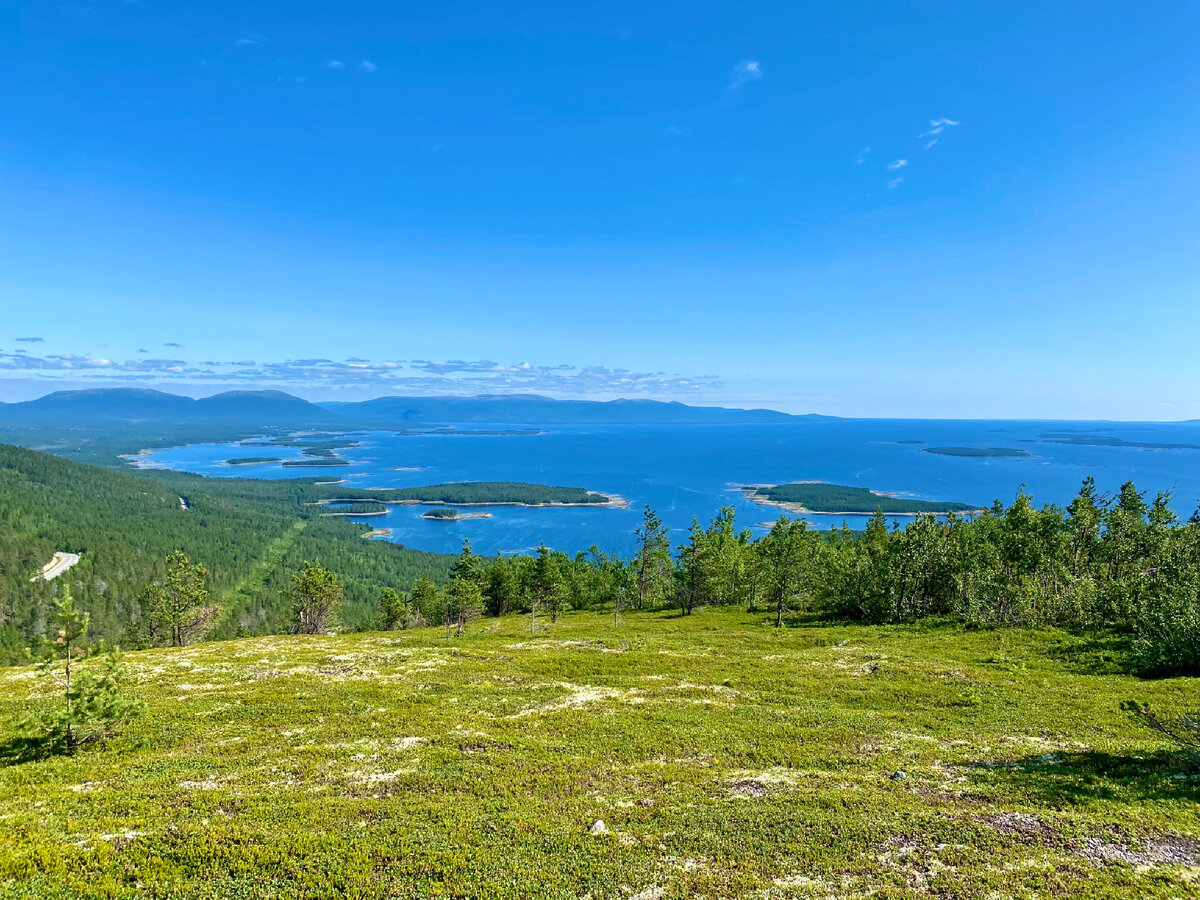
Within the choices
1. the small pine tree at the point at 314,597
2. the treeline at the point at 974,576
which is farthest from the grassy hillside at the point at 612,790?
the small pine tree at the point at 314,597

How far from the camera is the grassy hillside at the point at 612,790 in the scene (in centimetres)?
1351

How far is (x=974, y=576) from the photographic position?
188 ft

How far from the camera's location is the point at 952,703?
101 feet

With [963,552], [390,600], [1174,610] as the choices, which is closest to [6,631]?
[390,600]

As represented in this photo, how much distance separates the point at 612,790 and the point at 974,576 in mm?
56103

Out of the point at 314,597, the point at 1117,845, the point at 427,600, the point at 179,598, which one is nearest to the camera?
the point at 1117,845

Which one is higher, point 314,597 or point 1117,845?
point 1117,845

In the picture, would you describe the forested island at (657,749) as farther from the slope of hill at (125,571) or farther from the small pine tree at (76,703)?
the slope of hill at (125,571)

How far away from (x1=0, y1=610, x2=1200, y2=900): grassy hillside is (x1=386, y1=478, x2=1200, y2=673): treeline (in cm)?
1764

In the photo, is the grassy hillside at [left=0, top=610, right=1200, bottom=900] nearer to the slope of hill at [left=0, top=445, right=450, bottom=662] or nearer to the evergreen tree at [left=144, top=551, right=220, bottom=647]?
the evergreen tree at [left=144, top=551, right=220, bottom=647]

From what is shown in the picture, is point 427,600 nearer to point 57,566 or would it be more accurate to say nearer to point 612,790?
point 612,790

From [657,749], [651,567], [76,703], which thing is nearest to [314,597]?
[651,567]

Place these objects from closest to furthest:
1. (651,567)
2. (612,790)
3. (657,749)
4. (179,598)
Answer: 1. (612,790)
2. (657,749)
3. (179,598)
4. (651,567)

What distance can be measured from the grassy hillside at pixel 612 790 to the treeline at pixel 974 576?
Result: 17.6 meters
